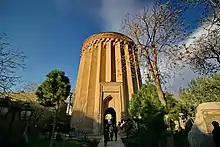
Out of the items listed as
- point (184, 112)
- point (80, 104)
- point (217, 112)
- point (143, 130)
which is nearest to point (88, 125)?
point (80, 104)

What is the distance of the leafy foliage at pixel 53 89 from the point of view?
2912 cm

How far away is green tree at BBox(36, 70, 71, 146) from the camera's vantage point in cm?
2911

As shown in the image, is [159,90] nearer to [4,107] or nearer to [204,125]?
[204,125]

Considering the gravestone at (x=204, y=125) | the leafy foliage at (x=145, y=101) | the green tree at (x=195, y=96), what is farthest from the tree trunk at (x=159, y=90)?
the green tree at (x=195, y=96)

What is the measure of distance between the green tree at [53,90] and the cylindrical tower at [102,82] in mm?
1953

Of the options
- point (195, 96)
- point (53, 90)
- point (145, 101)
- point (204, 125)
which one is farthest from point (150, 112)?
point (53, 90)

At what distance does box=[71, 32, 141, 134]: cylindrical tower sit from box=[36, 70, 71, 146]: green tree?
1.95m

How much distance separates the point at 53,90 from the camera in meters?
29.7

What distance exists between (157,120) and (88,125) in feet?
50.1

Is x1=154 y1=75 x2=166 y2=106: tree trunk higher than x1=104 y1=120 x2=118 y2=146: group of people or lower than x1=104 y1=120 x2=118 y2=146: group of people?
higher

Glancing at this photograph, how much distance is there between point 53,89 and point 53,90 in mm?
146

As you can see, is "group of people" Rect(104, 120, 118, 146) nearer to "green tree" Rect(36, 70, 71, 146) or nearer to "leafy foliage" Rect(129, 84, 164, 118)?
"leafy foliage" Rect(129, 84, 164, 118)

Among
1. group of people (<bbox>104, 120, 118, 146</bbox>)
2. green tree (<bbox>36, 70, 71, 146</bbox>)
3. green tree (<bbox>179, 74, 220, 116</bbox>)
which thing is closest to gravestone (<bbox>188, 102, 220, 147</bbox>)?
group of people (<bbox>104, 120, 118, 146</bbox>)

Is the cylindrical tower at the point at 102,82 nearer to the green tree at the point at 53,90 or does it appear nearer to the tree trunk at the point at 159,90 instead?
the green tree at the point at 53,90
